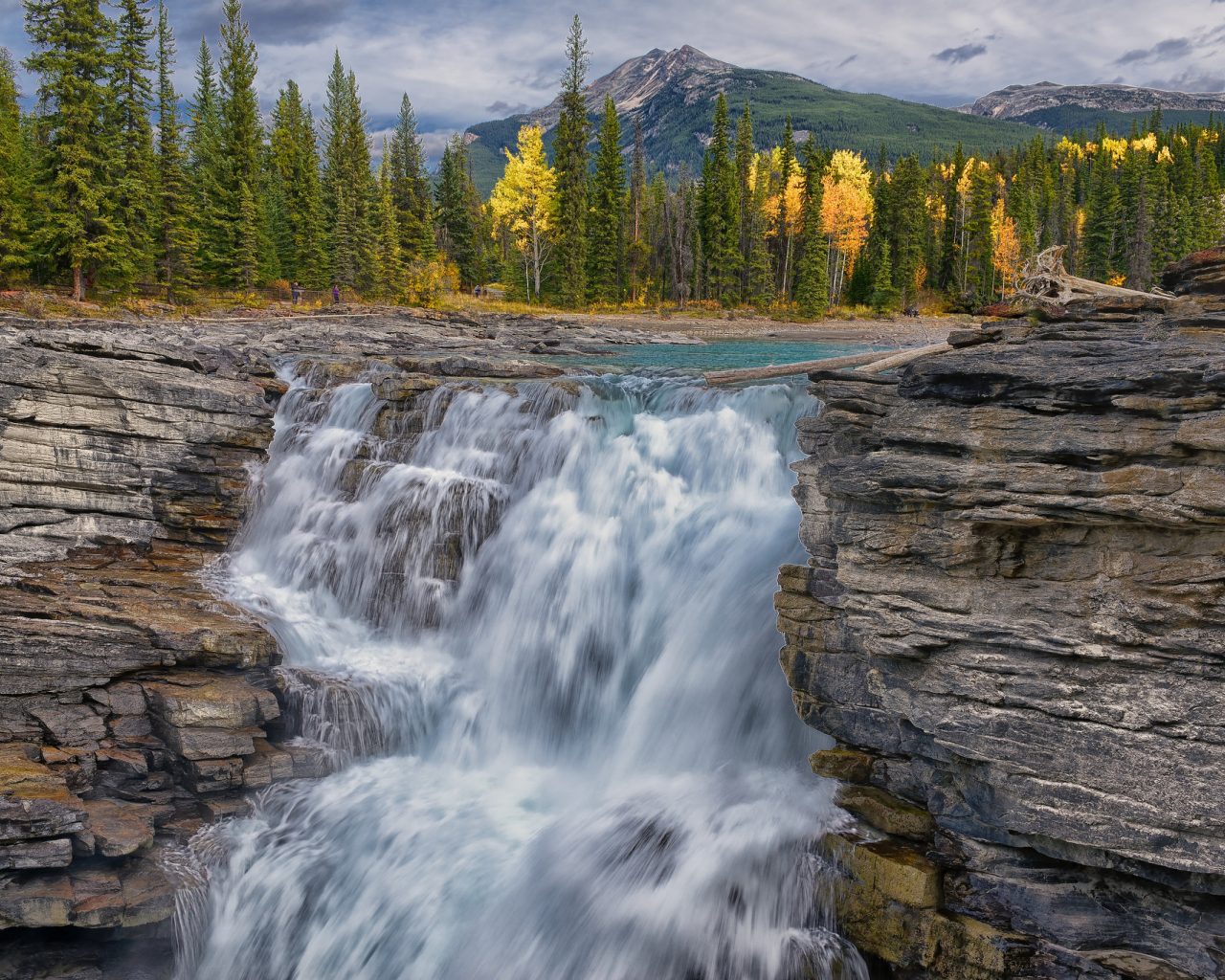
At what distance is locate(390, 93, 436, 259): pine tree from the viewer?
2228 inches

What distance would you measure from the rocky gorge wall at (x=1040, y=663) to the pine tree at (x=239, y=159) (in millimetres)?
48354

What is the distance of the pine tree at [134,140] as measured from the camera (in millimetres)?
38219

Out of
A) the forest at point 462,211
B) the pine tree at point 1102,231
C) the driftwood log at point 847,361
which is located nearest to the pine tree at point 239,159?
the forest at point 462,211

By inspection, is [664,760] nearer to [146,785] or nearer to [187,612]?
[146,785]

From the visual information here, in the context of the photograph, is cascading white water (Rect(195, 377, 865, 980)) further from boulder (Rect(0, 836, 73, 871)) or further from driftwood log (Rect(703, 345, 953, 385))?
boulder (Rect(0, 836, 73, 871))

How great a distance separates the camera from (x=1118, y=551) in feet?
20.4

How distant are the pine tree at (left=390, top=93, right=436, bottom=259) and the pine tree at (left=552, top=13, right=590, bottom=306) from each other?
9.63 meters

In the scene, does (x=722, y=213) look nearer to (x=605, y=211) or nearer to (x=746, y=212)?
(x=746, y=212)

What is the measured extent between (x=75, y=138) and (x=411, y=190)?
85.4 feet

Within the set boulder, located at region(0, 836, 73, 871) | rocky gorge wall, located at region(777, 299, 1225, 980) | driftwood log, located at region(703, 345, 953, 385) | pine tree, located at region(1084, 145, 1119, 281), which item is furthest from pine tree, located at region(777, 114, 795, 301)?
boulder, located at region(0, 836, 73, 871)

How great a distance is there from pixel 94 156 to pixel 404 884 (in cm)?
4027

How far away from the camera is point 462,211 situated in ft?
201

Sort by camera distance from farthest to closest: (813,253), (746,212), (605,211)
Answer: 1. (746,212)
2. (605,211)
3. (813,253)

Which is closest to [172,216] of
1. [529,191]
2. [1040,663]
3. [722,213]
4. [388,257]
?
[388,257]
